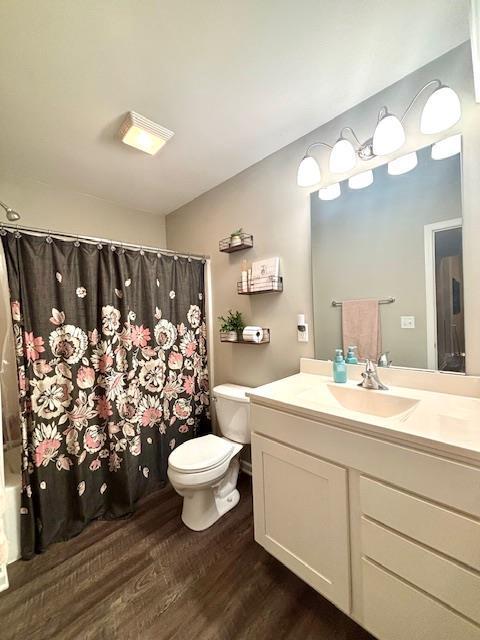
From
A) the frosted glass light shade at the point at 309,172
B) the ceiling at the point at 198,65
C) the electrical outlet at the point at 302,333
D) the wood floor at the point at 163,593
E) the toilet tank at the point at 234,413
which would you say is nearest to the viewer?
the ceiling at the point at 198,65

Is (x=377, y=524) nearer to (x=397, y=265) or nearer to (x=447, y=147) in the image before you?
(x=397, y=265)

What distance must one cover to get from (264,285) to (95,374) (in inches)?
49.3

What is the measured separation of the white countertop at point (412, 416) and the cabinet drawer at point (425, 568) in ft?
1.04

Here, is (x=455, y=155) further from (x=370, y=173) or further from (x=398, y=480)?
(x=398, y=480)

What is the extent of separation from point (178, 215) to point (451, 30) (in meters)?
2.13

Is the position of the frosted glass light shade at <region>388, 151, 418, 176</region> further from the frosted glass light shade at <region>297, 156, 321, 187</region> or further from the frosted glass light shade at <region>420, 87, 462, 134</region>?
the frosted glass light shade at <region>297, 156, 321, 187</region>

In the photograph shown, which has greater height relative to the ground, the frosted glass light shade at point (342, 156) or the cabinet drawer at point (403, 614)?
the frosted glass light shade at point (342, 156)

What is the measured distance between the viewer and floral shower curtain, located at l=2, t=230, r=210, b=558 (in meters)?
1.43

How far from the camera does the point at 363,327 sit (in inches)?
55.8

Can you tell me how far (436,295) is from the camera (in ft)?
3.90

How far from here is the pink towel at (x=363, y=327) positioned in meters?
1.37

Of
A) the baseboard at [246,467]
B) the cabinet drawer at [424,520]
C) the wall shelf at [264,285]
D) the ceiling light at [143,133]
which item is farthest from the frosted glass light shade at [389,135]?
the baseboard at [246,467]

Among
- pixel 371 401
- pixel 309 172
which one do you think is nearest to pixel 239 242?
pixel 309 172

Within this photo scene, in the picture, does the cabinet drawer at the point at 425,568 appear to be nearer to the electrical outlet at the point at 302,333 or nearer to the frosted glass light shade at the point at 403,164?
the electrical outlet at the point at 302,333
